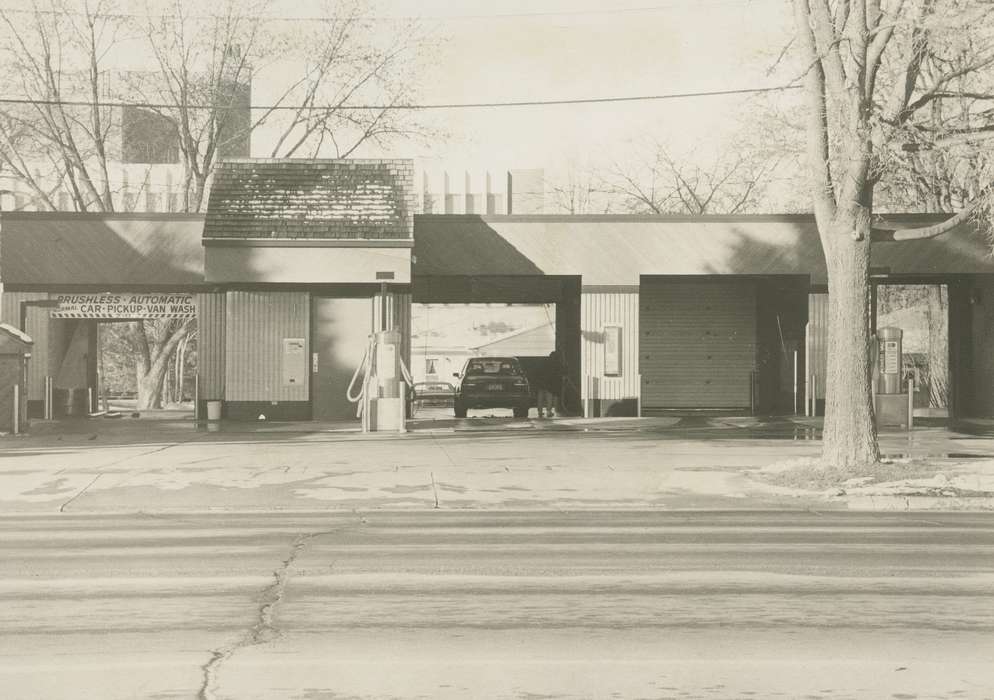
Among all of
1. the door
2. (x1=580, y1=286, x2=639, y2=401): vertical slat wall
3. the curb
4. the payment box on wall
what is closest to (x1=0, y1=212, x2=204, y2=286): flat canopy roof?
the payment box on wall

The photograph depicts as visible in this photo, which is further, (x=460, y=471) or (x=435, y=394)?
(x=435, y=394)

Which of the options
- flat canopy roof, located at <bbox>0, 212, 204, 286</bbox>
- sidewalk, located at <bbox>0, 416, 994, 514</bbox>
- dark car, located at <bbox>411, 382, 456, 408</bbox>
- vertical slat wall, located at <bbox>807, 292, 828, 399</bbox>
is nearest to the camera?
sidewalk, located at <bbox>0, 416, 994, 514</bbox>

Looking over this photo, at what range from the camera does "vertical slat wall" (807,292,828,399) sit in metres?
30.9

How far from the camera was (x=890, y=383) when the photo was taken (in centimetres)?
2552

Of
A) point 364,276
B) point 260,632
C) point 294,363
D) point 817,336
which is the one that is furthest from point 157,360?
point 260,632

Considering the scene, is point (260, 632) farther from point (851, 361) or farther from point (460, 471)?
point (851, 361)

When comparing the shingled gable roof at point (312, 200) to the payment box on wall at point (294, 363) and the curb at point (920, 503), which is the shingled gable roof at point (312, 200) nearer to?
the payment box on wall at point (294, 363)

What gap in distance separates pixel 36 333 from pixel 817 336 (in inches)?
769

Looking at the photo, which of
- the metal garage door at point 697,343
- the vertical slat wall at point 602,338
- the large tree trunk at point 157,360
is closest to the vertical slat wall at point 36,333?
the large tree trunk at point 157,360

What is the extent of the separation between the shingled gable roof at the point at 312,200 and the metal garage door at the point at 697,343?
33.0ft

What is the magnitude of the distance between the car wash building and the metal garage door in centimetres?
61

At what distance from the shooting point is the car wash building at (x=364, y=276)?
28016 millimetres

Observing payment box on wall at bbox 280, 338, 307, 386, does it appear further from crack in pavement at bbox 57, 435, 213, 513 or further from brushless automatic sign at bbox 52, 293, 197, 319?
crack in pavement at bbox 57, 435, 213, 513

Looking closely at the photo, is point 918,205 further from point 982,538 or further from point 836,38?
point 982,538
